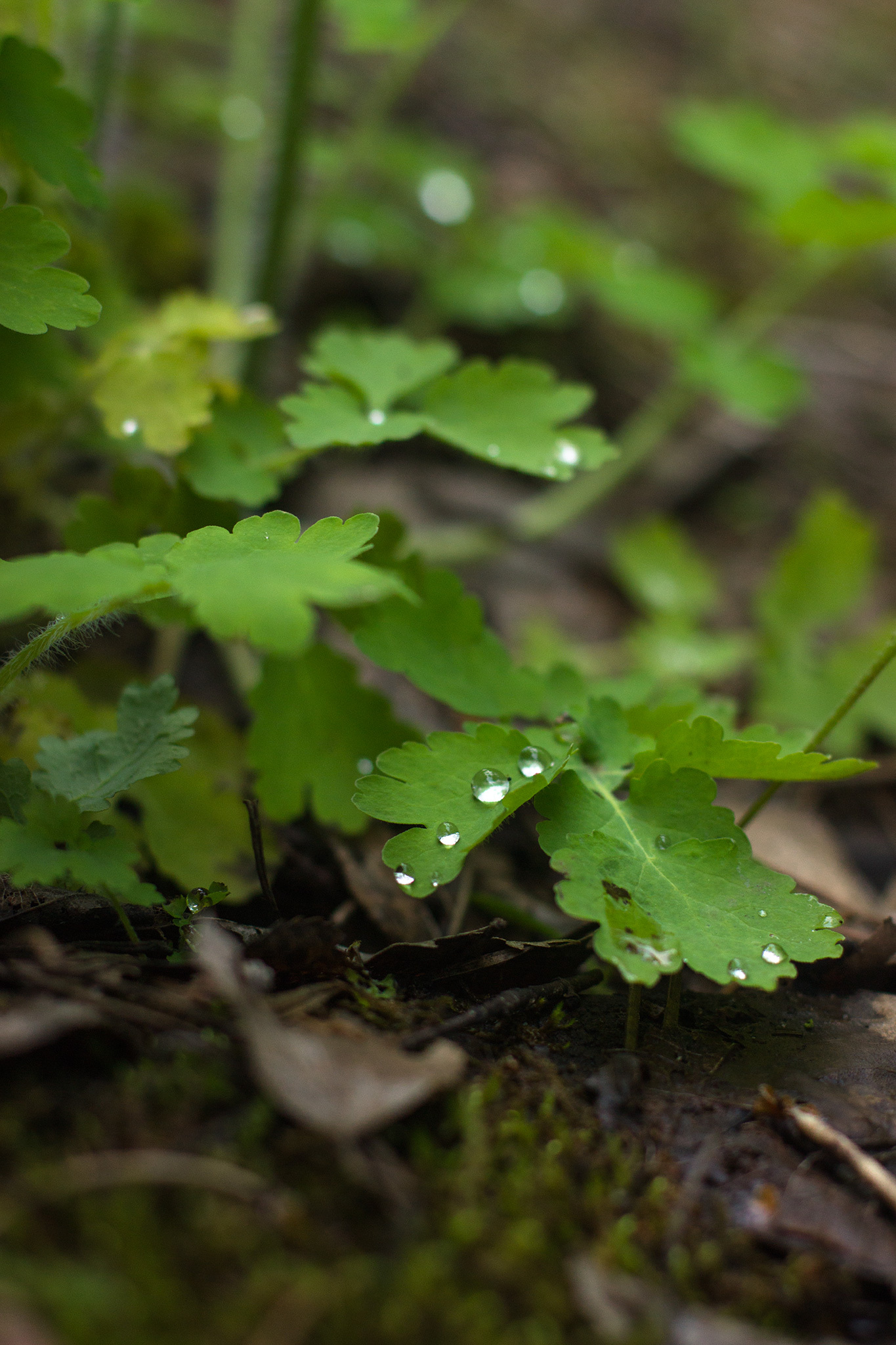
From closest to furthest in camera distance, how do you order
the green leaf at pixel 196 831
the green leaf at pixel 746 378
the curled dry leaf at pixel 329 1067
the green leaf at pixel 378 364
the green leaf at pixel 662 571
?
the curled dry leaf at pixel 329 1067 < the green leaf at pixel 196 831 < the green leaf at pixel 378 364 < the green leaf at pixel 746 378 < the green leaf at pixel 662 571

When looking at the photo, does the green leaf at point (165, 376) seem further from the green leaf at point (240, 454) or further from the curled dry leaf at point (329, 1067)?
the curled dry leaf at point (329, 1067)

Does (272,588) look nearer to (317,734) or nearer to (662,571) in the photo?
(317,734)

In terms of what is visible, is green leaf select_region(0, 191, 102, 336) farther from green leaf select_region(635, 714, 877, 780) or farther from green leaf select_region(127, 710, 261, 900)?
green leaf select_region(635, 714, 877, 780)

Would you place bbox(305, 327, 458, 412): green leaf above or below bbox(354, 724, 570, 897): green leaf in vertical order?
above

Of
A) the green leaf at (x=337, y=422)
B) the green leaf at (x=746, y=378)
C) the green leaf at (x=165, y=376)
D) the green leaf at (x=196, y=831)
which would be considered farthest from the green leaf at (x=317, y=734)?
the green leaf at (x=746, y=378)

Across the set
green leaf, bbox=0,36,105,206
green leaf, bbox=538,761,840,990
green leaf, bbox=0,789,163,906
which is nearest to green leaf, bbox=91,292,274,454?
green leaf, bbox=0,36,105,206

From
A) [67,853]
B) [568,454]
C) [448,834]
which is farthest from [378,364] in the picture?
[67,853]
